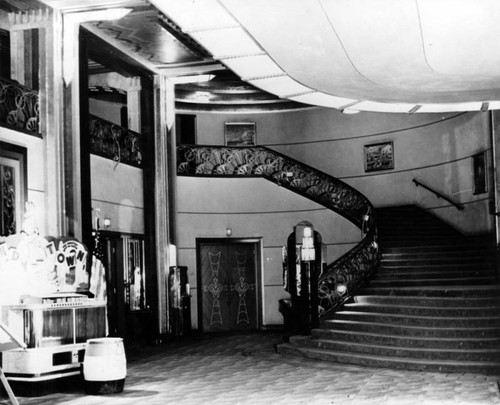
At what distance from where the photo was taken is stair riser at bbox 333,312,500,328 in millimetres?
9188

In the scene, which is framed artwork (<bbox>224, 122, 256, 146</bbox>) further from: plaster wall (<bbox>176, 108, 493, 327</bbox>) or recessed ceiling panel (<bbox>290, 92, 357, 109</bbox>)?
recessed ceiling panel (<bbox>290, 92, 357, 109</bbox>)

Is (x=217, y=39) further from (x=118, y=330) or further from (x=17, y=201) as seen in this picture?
(x=118, y=330)

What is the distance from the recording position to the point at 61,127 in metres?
9.51

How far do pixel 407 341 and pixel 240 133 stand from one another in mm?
8876

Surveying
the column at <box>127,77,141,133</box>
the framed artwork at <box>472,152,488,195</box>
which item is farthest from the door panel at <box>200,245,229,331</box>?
the framed artwork at <box>472,152,488,195</box>

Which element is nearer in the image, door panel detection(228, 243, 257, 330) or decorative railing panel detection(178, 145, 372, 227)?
decorative railing panel detection(178, 145, 372, 227)

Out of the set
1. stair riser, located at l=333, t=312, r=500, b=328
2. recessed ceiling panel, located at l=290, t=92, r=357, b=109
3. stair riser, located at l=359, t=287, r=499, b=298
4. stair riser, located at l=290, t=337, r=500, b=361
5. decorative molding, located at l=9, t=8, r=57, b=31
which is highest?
decorative molding, located at l=9, t=8, r=57, b=31

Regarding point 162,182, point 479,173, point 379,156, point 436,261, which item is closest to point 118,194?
point 162,182

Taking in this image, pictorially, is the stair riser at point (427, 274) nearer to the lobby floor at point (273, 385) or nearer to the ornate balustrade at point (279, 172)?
the ornate balustrade at point (279, 172)

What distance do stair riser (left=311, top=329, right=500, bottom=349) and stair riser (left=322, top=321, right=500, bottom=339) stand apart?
0.65 ft

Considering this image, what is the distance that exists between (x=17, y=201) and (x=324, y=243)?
7889mm

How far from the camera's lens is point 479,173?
1295cm

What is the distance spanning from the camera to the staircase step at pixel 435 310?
9492 millimetres

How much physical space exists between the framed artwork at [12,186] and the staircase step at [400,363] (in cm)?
452
